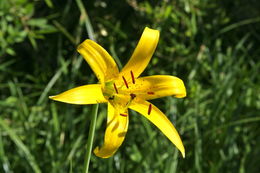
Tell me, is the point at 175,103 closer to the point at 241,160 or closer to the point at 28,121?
the point at 241,160

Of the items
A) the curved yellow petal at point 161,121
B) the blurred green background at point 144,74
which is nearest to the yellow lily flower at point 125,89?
the curved yellow petal at point 161,121

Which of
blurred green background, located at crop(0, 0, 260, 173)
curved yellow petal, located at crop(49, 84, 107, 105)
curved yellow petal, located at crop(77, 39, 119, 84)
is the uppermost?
curved yellow petal, located at crop(77, 39, 119, 84)

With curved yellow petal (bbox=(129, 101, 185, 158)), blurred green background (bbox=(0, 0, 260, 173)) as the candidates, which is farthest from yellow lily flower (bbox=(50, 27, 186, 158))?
blurred green background (bbox=(0, 0, 260, 173))

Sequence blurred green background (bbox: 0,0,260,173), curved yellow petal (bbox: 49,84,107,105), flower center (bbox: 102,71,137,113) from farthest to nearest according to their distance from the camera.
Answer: blurred green background (bbox: 0,0,260,173)
flower center (bbox: 102,71,137,113)
curved yellow petal (bbox: 49,84,107,105)

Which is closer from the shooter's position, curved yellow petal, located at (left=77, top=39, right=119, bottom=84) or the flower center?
curved yellow petal, located at (left=77, top=39, right=119, bottom=84)

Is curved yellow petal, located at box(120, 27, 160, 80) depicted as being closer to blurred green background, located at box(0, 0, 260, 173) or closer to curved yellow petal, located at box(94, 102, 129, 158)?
curved yellow petal, located at box(94, 102, 129, 158)

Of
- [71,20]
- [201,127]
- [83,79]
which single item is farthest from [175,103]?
[71,20]
